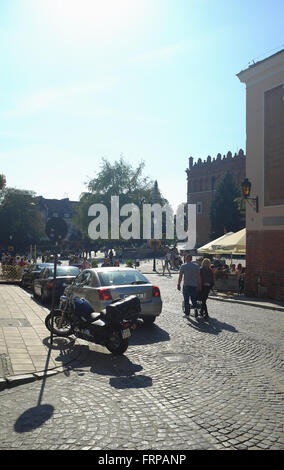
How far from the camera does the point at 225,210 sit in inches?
2496

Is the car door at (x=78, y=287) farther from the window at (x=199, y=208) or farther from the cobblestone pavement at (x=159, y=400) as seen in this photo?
the window at (x=199, y=208)

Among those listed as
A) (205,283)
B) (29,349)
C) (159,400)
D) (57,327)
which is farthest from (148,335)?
(159,400)

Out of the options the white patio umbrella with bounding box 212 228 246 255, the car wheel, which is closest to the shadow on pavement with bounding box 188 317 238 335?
the car wheel

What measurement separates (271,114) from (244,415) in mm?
13802

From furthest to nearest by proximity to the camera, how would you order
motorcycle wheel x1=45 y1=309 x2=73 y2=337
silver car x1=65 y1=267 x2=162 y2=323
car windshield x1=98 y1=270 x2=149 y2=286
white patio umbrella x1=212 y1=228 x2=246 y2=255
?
white patio umbrella x1=212 y1=228 x2=246 y2=255 < car windshield x1=98 y1=270 x2=149 y2=286 < silver car x1=65 y1=267 x2=162 y2=323 < motorcycle wheel x1=45 y1=309 x2=73 y2=337

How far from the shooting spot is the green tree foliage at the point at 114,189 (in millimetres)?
62656

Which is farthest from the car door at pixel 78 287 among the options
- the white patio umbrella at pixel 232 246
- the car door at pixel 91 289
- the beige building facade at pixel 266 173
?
the white patio umbrella at pixel 232 246

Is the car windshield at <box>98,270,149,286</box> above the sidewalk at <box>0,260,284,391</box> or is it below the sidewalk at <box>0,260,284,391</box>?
above

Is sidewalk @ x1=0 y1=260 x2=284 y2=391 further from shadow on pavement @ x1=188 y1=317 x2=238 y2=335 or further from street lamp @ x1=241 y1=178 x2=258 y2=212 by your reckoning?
street lamp @ x1=241 y1=178 x2=258 y2=212

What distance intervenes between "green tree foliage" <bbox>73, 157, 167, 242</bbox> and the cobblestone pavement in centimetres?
5523

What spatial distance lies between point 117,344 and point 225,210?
58.1 metres

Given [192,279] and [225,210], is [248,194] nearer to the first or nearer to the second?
[192,279]

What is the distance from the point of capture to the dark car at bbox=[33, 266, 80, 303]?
14.0 m
